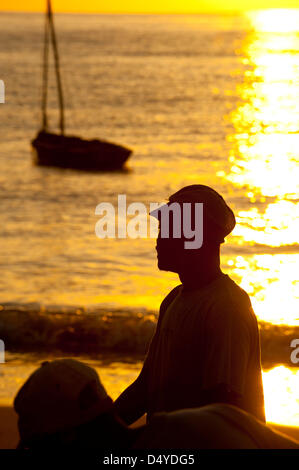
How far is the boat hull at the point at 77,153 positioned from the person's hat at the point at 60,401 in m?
41.1

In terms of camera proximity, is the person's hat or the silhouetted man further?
the silhouetted man

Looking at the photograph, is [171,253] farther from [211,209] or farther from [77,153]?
[77,153]

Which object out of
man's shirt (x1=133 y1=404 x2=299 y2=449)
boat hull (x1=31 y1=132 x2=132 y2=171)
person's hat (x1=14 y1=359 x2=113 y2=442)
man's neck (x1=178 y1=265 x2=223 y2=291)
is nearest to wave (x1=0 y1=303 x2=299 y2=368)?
man's neck (x1=178 y1=265 x2=223 y2=291)

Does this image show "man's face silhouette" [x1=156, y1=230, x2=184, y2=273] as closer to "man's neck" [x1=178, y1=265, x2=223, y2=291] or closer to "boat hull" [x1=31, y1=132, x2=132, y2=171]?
"man's neck" [x1=178, y1=265, x2=223, y2=291]

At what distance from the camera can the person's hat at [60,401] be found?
2322 millimetres

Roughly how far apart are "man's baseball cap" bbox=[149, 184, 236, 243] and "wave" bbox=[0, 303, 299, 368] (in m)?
10.0

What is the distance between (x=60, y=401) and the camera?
2334 mm

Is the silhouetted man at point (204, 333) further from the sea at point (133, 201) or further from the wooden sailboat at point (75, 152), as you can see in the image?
the wooden sailboat at point (75, 152)

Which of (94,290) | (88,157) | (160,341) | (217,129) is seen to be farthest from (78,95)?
(160,341)

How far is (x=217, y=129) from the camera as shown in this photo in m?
57.7

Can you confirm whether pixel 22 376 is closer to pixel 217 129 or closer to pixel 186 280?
pixel 186 280

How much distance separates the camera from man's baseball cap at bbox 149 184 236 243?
3449 millimetres

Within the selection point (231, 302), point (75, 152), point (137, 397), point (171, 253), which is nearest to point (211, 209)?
point (171, 253)

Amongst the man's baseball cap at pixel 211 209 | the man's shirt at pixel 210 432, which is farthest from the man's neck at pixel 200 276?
the man's shirt at pixel 210 432
